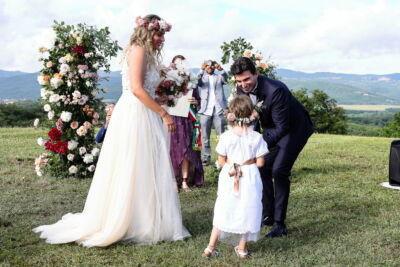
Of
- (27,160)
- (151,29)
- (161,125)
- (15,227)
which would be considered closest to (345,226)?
(161,125)

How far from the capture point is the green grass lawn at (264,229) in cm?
473

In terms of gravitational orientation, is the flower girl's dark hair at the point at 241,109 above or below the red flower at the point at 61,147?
above

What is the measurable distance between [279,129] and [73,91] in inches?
207

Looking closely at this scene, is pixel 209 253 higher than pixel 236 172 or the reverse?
the reverse

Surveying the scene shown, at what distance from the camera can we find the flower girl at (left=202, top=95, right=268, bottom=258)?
4629 millimetres

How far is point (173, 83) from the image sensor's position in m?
5.49

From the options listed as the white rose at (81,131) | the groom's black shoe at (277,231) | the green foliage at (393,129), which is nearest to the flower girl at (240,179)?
the groom's black shoe at (277,231)

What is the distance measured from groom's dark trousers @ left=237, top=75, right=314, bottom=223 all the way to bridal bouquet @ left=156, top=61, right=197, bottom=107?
2.32ft

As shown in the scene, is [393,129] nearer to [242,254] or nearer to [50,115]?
[50,115]

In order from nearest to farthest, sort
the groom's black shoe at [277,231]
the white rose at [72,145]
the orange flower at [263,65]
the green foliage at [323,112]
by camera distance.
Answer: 1. the groom's black shoe at [277,231]
2. the orange flower at [263,65]
3. the white rose at [72,145]
4. the green foliage at [323,112]

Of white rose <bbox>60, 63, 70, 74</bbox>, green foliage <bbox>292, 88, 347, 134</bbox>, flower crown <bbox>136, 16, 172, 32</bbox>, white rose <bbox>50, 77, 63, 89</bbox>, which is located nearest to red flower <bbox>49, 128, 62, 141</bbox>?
white rose <bbox>50, 77, 63, 89</bbox>

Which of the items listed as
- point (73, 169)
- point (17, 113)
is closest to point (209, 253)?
point (73, 169)

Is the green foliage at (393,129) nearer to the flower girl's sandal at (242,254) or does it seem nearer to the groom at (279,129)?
the groom at (279,129)

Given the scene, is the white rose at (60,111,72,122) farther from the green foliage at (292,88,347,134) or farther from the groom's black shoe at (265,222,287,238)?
the green foliage at (292,88,347,134)
